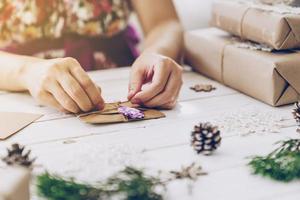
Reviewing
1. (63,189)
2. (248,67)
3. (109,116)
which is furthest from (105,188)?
(248,67)

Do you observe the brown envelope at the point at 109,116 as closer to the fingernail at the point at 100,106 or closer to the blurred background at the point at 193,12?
the fingernail at the point at 100,106

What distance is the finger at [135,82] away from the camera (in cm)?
97

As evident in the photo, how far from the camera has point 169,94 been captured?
3.16ft

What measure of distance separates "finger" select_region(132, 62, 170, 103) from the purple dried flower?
0.03 metres

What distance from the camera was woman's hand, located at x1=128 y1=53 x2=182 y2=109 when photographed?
3.13ft

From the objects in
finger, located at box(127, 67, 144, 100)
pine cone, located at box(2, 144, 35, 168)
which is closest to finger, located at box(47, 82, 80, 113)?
finger, located at box(127, 67, 144, 100)

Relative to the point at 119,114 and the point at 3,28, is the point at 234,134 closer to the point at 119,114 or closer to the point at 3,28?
the point at 119,114

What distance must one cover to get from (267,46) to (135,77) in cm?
25

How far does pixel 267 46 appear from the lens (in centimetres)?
104

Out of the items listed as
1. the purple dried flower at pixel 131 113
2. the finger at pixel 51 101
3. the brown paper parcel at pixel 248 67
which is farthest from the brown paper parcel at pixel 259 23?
the finger at pixel 51 101

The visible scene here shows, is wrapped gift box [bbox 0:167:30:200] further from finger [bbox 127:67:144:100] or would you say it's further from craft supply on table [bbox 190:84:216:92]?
craft supply on table [bbox 190:84:216:92]

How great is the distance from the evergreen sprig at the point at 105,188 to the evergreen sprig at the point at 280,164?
0.45ft

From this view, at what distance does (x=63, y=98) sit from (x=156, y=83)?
0.52ft

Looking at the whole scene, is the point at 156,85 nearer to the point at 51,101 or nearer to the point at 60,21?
the point at 51,101
